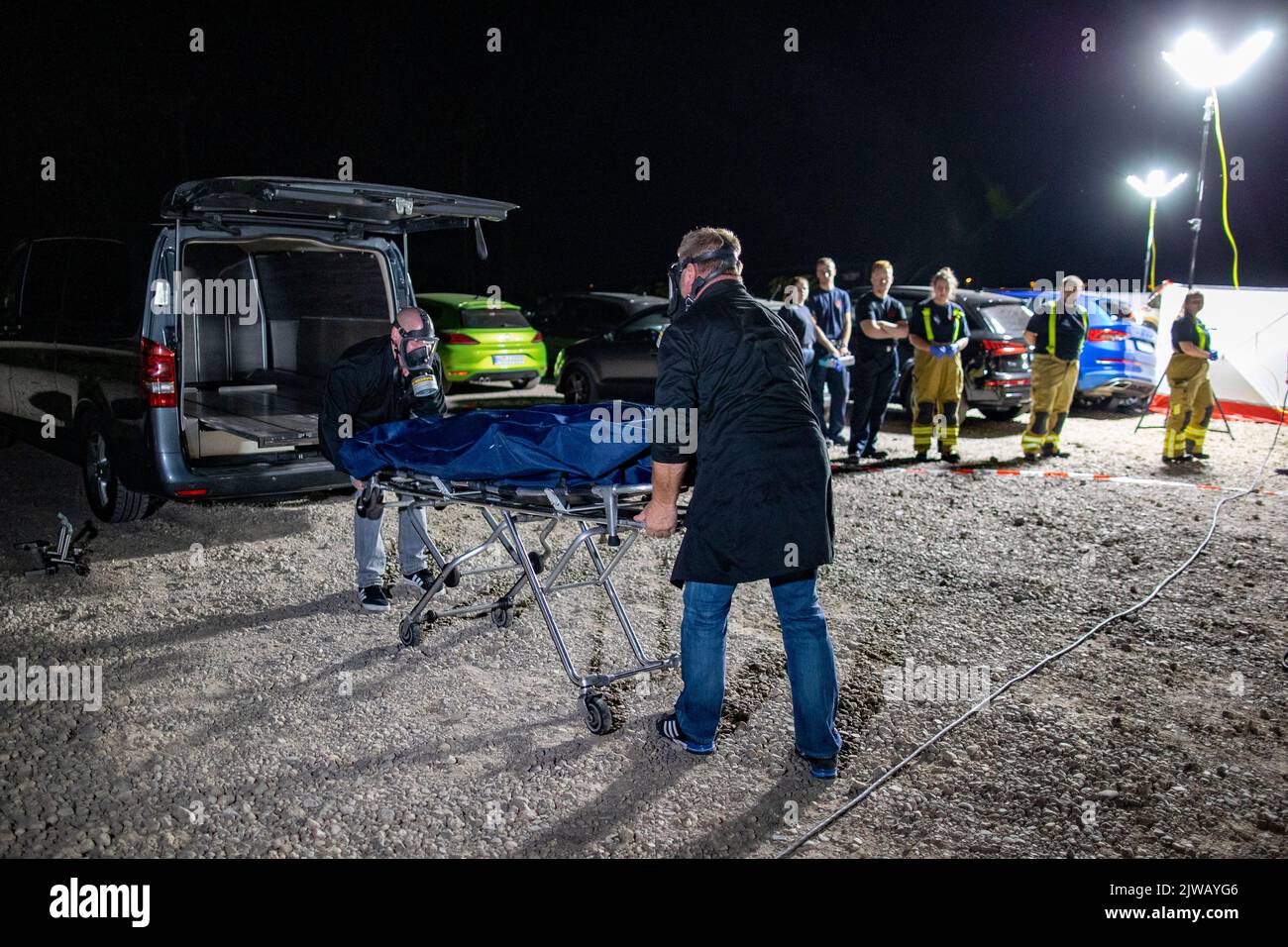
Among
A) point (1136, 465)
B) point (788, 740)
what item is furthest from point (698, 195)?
point (788, 740)

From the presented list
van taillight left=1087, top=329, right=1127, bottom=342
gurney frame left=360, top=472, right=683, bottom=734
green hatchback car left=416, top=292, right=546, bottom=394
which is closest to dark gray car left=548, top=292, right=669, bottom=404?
green hatchback car left=416, top=292, right=546, bottom=394

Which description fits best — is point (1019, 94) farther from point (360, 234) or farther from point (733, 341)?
point (733, 341)

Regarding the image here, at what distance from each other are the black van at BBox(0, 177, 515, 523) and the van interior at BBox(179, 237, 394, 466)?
0.01 metres

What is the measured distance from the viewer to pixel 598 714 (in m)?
3.78

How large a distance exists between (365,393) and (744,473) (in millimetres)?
2495

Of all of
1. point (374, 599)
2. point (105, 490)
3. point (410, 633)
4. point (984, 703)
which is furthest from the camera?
point (105, 490)

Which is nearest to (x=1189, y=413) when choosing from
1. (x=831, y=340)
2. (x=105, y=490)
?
(x=831, y=340)

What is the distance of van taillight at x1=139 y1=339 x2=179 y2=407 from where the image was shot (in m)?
5.77

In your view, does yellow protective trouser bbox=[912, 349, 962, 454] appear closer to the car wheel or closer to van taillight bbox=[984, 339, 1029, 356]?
van taillight bbox=[984, 339, 1029, 356]

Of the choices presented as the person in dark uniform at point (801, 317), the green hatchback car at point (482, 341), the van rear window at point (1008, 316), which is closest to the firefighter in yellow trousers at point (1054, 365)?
the van rear window at point (1008, 316)

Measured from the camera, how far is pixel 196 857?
2932 millimetres

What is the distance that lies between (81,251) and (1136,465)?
29.8 ft

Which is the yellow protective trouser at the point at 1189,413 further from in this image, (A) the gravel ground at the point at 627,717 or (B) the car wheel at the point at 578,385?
(B) the car wheel at the point at 578,385

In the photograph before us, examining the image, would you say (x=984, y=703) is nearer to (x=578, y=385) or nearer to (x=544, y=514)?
(x=544, y=514)
